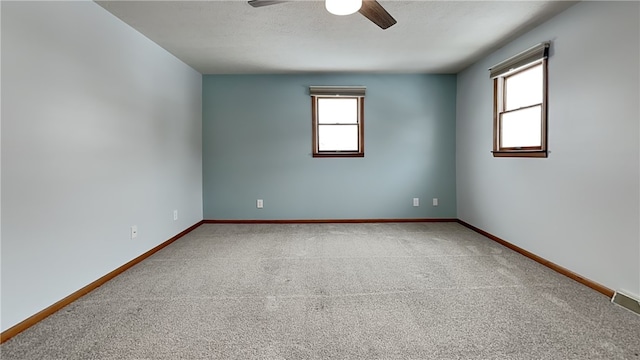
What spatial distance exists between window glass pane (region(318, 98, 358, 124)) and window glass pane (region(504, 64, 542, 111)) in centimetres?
204

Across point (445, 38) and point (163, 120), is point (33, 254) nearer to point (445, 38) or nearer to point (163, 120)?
point (163, 120)

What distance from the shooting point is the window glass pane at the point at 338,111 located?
15.4ft

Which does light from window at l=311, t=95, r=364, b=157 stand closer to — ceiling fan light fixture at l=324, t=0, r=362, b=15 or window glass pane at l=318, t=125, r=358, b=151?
window glass pane at l=318, t=125, r=358, b=151

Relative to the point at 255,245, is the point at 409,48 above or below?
above

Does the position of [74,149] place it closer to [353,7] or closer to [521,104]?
[353,7]

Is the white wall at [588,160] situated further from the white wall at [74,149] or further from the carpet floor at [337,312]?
the white wall at [74,149]

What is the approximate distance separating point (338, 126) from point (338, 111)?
0.77ft

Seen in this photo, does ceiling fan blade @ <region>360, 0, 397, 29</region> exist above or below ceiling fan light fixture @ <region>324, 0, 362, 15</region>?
above

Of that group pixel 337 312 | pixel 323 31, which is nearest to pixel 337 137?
pixel 323 31

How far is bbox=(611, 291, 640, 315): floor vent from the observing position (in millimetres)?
1952

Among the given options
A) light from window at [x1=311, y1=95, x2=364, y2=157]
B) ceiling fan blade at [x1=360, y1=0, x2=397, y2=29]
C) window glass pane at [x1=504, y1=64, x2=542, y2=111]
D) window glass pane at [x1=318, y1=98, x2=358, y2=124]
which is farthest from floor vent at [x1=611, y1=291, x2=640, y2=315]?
window glass pane at [x1=318, y1=98, x2=358, y2=124]

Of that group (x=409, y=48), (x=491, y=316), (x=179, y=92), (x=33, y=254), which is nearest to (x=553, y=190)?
(x=491, y=316)

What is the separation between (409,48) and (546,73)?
138 cm

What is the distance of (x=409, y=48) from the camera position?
11.4 ft
